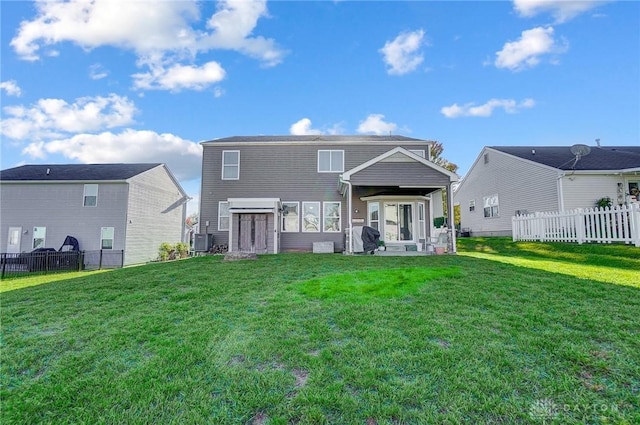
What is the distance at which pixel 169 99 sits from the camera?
18141mm

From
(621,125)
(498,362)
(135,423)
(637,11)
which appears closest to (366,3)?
(637,11)

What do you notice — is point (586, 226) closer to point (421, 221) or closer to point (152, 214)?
point (421, 221)

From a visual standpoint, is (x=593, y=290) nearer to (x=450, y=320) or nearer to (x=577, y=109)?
(x=450, y=320)

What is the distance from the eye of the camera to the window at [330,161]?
639 inches

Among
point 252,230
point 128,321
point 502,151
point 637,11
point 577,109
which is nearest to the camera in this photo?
point 128,321

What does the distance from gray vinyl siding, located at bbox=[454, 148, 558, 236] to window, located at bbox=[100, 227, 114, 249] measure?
24.8m

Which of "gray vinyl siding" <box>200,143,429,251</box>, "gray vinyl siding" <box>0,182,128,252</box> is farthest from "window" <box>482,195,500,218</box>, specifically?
"gray vinyl siding" <box>0,182,128,252</box>

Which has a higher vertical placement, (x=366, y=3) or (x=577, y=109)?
(x=366, y=3)

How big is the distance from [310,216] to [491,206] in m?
13.5

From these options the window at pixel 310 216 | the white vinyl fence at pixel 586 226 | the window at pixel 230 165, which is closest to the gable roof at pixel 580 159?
the white vinyl fence at pixel 586 226

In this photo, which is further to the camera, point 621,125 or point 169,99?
point 621,125

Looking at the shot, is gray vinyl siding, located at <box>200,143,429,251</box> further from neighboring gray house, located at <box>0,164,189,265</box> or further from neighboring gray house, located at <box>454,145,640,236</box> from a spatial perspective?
neighboring gray house, located at <box>454,145,640,236</box>

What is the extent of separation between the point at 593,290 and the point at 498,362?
149 inches

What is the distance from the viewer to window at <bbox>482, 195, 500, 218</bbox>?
1978 centimetres
